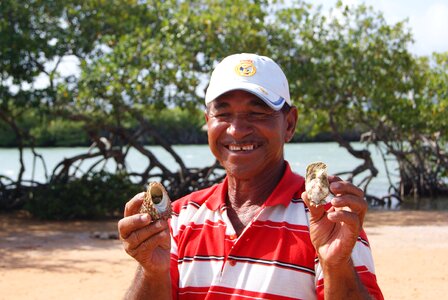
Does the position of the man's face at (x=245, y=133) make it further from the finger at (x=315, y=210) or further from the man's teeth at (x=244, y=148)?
the finger at (x=315, y=210)

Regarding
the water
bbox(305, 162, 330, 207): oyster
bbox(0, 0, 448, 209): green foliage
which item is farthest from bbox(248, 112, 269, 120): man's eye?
the water

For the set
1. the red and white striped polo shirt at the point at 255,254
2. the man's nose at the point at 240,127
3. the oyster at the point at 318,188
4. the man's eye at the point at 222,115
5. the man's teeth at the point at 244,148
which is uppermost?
the man's eye at the point at 222,115

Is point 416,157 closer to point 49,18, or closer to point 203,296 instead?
point 49,18

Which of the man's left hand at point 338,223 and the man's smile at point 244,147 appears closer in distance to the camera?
the man's left hand at point 338,223

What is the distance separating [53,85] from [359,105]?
690 cm

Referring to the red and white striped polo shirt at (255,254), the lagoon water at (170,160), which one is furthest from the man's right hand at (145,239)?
the lagoon water at (170,160)

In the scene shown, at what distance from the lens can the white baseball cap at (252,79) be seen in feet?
7.79

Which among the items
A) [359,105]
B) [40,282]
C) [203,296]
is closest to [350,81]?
[359,105]

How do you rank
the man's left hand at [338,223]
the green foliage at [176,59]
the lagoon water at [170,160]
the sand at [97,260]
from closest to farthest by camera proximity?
the man's left hand at [338,223] → the sand at [97,260] → the green foliage at [176,59] → the lagoon water at [170,160]

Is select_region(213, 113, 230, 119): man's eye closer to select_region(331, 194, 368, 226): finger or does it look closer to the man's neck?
the man's neck

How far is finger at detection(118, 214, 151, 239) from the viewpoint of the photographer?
2.15 meters

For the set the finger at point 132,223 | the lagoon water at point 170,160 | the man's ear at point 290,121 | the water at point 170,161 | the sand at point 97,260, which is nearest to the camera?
the finger at point 132,223

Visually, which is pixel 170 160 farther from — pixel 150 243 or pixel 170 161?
pixel 150 243

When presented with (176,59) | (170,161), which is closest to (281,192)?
(176,59)
